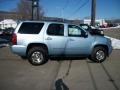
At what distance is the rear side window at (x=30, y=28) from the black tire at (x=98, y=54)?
269 cm

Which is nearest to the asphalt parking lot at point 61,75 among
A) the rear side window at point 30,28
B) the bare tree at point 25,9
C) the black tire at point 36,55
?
the black tire at point 36,55

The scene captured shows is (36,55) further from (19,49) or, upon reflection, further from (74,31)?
(74,31)

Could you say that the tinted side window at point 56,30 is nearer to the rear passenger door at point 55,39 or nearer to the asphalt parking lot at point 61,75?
the rear passenger door at point 55,39

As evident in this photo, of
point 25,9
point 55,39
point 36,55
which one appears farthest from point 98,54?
point 25,9

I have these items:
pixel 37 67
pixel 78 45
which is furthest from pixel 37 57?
pixel 78 45

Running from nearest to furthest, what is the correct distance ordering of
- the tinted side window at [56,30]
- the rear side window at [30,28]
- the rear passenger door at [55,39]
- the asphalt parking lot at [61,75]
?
1. the asphalt parking lot at [61,75]
2. the rear side window at [30,28]
3. the rear passenger door at [55,39]
4. the tinted side window at [56,30]

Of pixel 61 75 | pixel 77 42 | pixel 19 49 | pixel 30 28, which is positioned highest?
pixel 30 28

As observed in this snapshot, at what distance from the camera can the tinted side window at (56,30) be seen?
1016 cm

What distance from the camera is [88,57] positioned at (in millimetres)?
11570

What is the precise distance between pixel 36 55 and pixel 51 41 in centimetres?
87

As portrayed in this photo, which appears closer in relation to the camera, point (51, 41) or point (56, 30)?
point (51, 41)

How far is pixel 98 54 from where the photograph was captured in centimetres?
1073

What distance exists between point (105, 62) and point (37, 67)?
325 cm

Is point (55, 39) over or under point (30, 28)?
under
